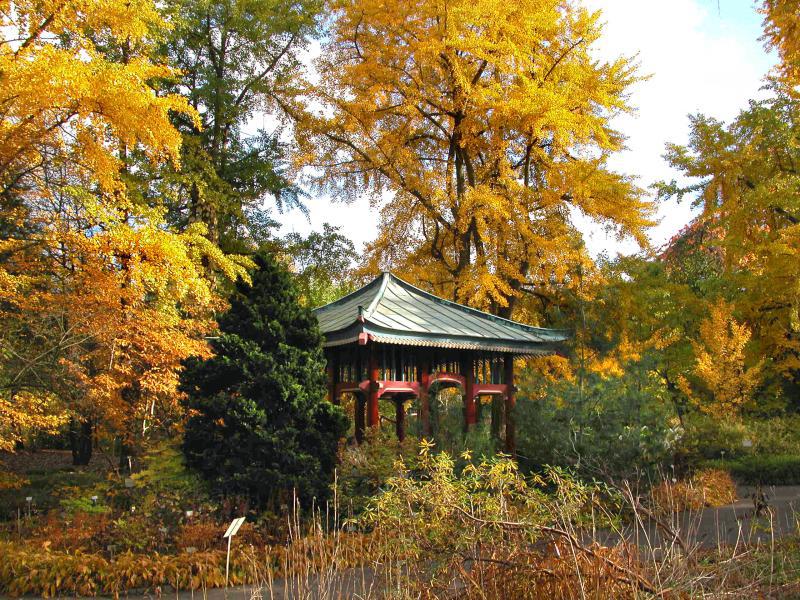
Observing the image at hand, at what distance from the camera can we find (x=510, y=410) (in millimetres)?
12773

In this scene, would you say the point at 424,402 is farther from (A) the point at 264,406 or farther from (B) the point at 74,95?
(B) the point at 74,95

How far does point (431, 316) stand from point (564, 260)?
6604 millimetres

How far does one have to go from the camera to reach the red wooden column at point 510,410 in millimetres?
12477

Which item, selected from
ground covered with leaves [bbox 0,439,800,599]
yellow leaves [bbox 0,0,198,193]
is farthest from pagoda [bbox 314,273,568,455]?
yellow leaves [bbox 0,0,198,193]

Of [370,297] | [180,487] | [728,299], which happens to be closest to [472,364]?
[370,297]

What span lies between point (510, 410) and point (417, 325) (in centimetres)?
282

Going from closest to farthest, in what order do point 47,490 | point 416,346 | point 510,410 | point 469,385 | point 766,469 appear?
point 416,346 < point 469,385 < point 510,410 < point 766,469 < point 47,490

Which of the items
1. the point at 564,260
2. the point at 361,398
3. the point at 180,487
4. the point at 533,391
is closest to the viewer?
the point at 180,487

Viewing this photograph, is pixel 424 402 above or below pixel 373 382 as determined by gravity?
below

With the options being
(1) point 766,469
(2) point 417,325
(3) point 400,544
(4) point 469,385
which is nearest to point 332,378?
(2) point 417,325

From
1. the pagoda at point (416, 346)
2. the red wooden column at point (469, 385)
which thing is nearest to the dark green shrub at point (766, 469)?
the pagoda at point (416, 346)

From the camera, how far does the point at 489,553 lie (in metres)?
4.70

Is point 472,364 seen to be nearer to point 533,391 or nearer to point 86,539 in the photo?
point 533,391

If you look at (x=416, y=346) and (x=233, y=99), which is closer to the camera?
(x=416, y=346)
